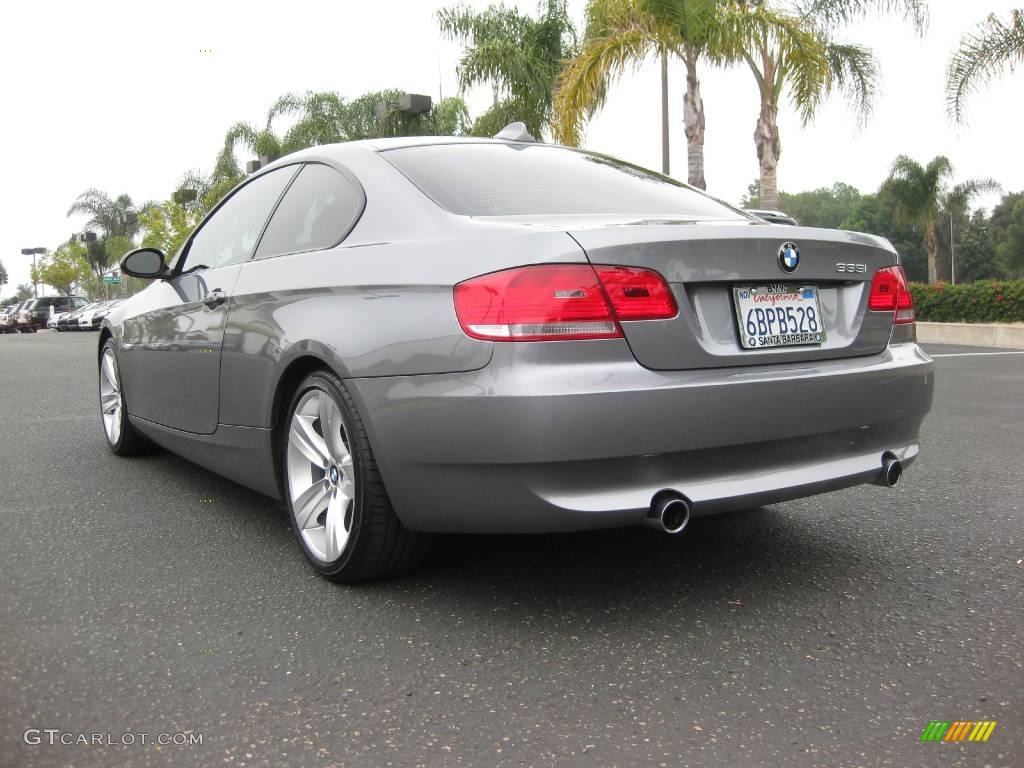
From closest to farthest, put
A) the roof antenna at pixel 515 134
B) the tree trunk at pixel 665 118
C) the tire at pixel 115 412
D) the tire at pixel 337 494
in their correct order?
the tire at pixel 337 494, the roof antenna at pixel 515 134, the tire at pixel 115 412, the tree trunk at pixel 665 118

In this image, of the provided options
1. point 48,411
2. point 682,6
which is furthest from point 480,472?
point 682,6

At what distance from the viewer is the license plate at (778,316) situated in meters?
2.86

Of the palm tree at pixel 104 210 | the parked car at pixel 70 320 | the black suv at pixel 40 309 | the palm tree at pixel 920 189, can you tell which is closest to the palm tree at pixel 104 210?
the palm tree at pixel 104 210

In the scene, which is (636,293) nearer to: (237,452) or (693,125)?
(237,452)

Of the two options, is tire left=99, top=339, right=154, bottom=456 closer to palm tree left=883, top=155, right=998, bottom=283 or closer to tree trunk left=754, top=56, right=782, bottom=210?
tree trunk left=754, top=56, right=782, bottom=210

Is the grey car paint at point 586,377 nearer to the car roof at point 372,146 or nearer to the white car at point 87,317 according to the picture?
the car roof at point 372,146

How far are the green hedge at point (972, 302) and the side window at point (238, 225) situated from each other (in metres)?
15.8

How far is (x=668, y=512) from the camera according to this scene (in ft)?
8.79

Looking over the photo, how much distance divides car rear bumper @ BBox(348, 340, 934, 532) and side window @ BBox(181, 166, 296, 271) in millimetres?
1374

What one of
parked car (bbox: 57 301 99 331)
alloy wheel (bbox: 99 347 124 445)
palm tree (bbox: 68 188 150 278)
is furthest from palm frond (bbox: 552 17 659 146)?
palm tree (bbox: 68 188 150 278)

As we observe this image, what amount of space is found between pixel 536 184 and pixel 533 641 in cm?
152

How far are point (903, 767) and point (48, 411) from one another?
758cm

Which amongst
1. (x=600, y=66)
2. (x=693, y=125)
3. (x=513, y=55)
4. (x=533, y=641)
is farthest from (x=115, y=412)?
(x=513, y=55)

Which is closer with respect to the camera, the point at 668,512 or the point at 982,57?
the point at 668,512
